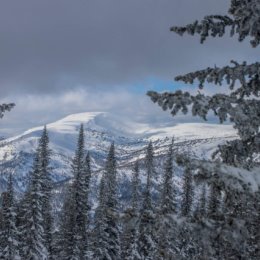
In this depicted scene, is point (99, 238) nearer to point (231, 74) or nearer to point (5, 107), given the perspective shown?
point (5, 107)

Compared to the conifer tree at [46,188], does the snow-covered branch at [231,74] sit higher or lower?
higher

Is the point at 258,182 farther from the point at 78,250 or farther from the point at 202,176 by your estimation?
the point at 78,250

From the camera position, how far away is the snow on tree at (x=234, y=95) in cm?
707

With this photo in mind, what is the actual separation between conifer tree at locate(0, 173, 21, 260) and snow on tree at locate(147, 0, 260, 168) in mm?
37106

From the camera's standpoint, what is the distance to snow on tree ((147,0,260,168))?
23.2 feet

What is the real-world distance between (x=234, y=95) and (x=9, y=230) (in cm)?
3929

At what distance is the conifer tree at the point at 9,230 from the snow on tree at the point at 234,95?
37.1 m

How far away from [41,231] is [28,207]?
268cm

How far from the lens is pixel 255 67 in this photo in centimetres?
802

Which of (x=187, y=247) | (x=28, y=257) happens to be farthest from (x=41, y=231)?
(x=187, y=247)

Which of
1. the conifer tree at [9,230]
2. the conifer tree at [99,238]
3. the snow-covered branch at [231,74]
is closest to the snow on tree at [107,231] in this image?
the conifer tree at [99,238]

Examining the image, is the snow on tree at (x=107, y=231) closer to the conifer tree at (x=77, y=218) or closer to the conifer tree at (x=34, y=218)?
the conifer tree at (x=77, y=218)

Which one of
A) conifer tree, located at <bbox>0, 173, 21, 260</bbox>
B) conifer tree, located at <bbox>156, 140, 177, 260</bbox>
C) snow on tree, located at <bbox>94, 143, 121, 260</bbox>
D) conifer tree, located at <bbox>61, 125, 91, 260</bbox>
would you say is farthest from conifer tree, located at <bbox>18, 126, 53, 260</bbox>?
conifer tree, located at <bbox>156, 140, 177, 260</bbox>

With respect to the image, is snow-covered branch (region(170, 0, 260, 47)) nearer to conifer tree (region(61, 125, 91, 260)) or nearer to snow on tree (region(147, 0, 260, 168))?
snow on tree (region(147, 0, 260, 168))
